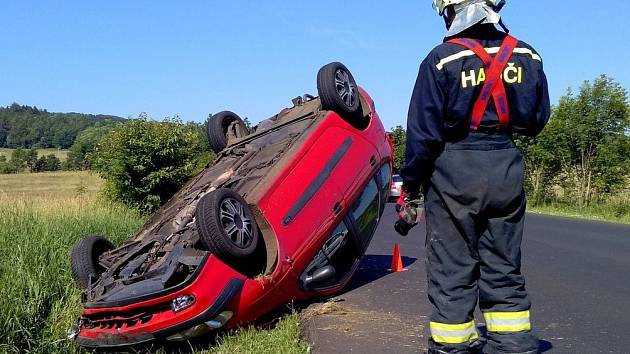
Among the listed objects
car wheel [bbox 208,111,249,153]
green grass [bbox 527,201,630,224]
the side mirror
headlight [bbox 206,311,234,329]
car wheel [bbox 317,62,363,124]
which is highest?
car wheel [bbox 317,62,363,124]

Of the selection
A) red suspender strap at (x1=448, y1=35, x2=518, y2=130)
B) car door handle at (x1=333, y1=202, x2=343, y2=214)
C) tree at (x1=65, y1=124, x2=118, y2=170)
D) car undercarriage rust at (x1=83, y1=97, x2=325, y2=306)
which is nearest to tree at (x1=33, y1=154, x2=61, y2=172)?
tree at (x1=65, y1=124, x2=118, y2=170)

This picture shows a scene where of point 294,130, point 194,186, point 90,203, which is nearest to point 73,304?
point 194,186

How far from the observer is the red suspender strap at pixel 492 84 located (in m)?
3.20

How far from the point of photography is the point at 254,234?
4.89 m

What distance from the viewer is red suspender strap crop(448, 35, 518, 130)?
320 cm

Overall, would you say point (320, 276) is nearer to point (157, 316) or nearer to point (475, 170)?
point (157, 316)

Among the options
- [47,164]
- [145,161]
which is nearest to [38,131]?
[47,164]

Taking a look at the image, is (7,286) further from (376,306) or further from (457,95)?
(457,95)

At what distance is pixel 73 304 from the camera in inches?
214

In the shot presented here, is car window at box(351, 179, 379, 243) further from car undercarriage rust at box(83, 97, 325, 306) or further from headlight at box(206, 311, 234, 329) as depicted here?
headlight at box(206, 311, 234, 329)

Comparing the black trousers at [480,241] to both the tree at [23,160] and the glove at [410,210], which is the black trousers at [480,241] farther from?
the tree at [23,160]

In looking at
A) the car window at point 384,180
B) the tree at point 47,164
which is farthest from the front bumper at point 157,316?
the tree at point 47,164

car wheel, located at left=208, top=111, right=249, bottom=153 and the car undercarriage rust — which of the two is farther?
car wheel, located at left=208, top=111, right=249, bottom=153

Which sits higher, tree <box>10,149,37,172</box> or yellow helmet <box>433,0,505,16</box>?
yellow helmet <box>433,0,505,16</box>
